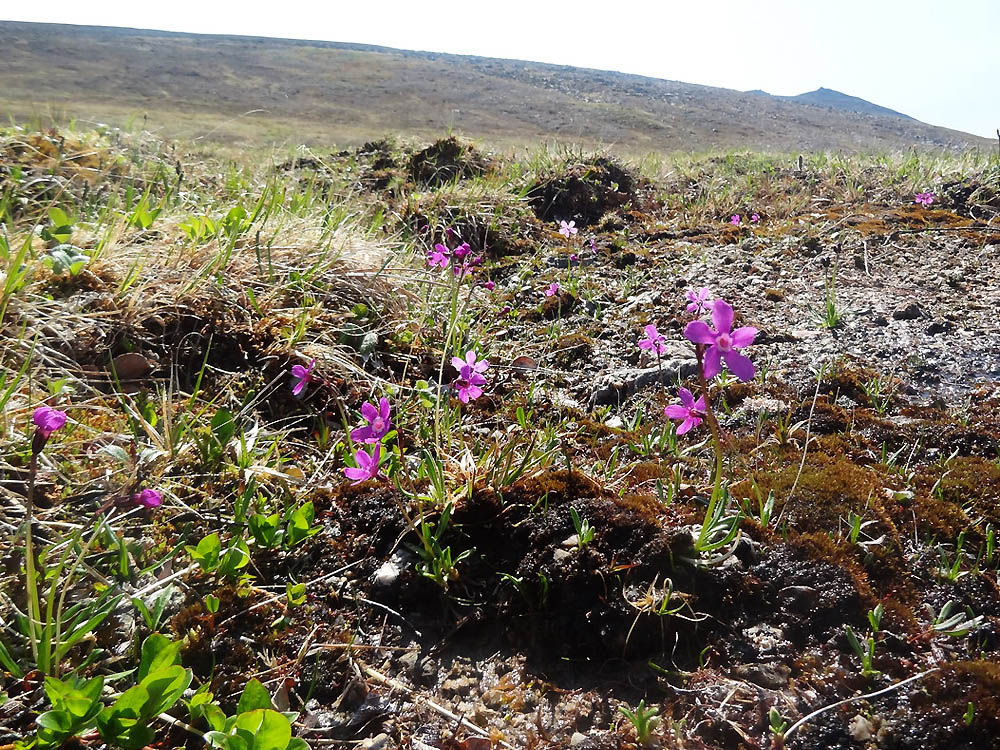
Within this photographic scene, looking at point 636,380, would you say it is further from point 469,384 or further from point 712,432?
point 712,432

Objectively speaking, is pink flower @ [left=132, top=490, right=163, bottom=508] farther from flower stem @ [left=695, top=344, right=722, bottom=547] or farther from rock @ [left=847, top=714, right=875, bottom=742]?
rock @ [left=847, top=714, right=875, bottom=742]

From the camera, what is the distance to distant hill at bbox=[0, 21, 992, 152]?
28438 millimetres

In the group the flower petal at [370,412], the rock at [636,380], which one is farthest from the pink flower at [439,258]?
the flower petal at [370,412]

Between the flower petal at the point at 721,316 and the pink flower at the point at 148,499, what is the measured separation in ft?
5.28

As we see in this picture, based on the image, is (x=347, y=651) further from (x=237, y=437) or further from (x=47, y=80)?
(x=47, y=80)

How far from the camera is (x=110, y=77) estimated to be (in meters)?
41.1

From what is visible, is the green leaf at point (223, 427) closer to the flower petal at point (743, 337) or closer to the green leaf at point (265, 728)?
the green leaf at point (265, 728)

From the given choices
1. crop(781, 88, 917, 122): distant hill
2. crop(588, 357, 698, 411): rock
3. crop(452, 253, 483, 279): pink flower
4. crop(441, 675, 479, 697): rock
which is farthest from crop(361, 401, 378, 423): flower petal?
crop(781, 88, 917, 122): distant hill

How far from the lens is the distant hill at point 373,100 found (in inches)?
1120

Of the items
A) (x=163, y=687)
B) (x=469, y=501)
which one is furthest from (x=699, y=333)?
(x=163, y=687)

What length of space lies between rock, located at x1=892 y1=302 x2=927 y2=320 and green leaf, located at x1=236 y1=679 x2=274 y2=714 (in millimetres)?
3239

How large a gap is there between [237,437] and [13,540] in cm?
72

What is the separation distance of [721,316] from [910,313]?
2.21 meters

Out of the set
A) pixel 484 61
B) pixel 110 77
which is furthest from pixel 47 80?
pixel 484 61
